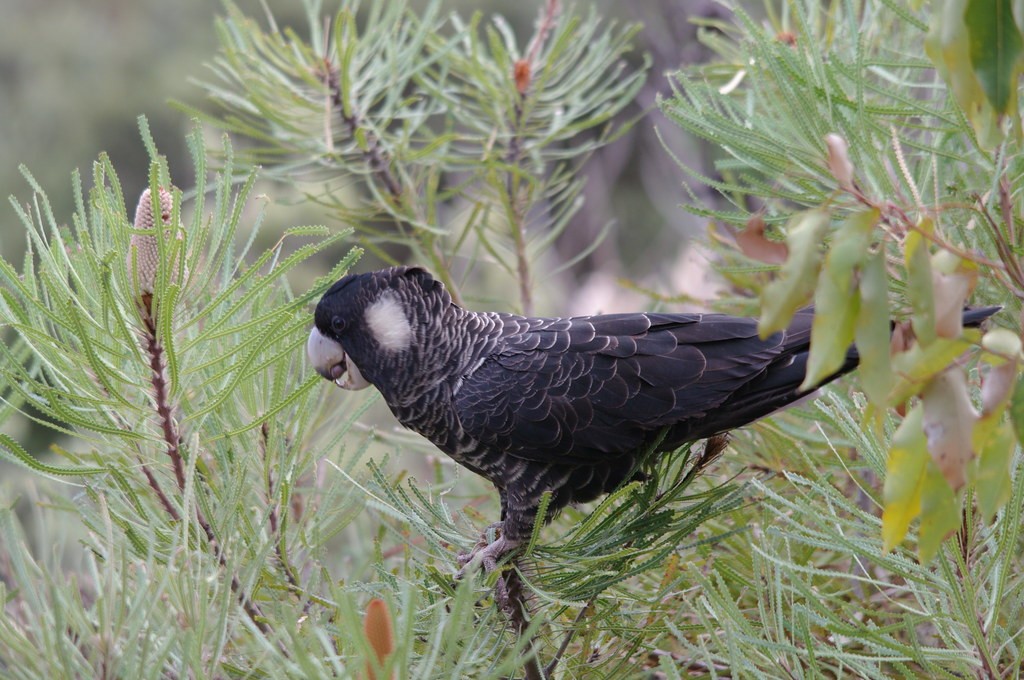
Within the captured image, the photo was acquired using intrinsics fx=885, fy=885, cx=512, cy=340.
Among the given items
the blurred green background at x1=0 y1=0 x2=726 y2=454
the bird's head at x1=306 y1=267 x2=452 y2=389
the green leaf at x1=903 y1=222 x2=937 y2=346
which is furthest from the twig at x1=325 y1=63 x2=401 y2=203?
the blurred green background at x1=0 y1=0 x2=726 y2=454

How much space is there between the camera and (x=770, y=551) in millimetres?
790

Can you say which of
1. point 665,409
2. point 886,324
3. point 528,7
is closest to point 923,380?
point 886,324

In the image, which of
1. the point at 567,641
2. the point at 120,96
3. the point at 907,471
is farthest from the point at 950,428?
the point at 120,96

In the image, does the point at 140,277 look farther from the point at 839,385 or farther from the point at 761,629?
the point at 839,385

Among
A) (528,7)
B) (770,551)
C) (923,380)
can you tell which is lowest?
(770,551)

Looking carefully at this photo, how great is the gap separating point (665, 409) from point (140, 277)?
60 centimetres

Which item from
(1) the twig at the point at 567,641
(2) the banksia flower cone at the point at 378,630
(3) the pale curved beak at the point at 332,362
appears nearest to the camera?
(2) the banksia flower cone at the point at 378,630

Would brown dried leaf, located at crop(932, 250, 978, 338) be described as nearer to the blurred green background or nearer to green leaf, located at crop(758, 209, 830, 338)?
green leaf, located at crop(758, 209, 830, 338)

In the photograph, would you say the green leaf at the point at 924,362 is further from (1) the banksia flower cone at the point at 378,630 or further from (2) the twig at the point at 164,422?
(2) the twig at the point at 164,422

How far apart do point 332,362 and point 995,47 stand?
0.96 meters

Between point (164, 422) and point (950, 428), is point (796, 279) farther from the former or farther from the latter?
point (164, 422)

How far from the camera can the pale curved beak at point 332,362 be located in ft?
4.08

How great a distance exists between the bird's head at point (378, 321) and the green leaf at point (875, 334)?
0.87 metres

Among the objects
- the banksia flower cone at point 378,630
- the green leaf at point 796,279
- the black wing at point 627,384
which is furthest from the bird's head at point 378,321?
the green leaf at point 796,279
